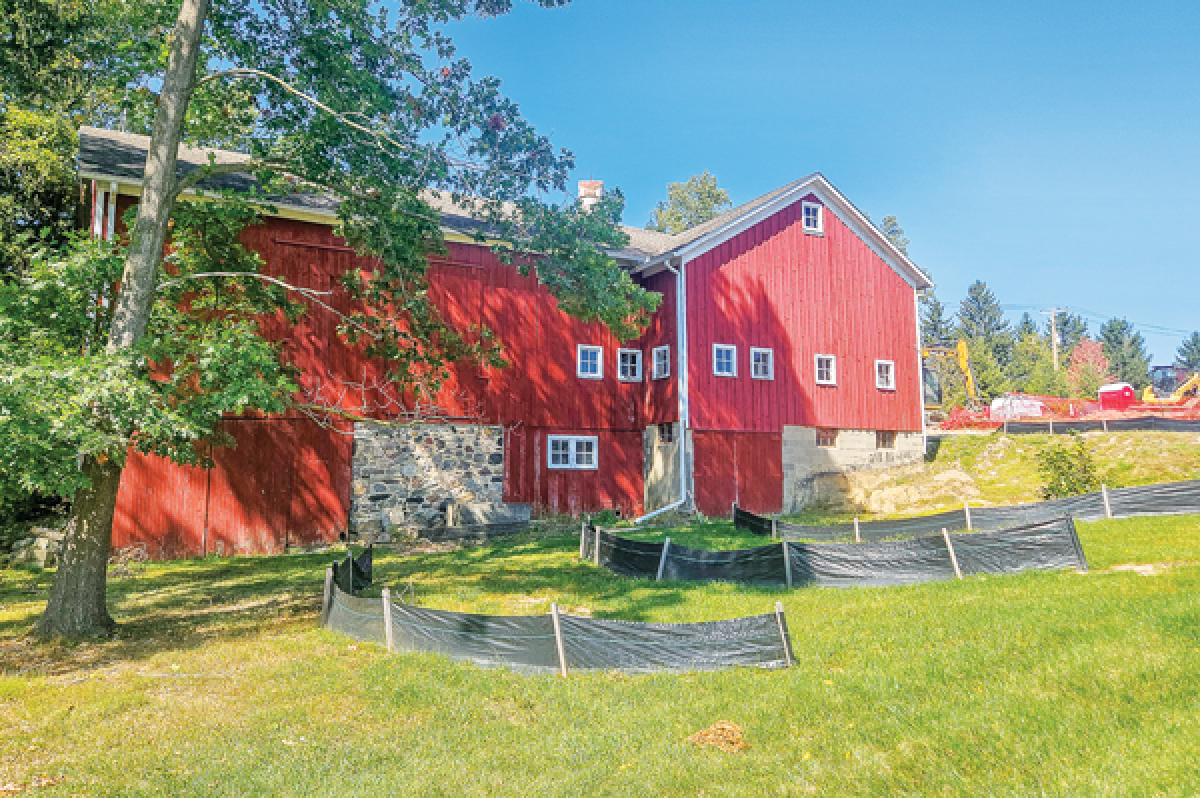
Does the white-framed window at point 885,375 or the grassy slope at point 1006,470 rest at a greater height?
the white-framed window at point 885,375

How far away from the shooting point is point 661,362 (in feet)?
69.6

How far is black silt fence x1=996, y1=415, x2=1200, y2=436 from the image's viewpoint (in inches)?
873

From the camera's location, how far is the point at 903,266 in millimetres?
24312

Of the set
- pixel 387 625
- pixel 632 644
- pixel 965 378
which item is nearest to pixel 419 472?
pixel 387 625

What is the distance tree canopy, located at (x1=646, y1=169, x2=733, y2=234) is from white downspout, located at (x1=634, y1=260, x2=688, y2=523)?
31.5 meters

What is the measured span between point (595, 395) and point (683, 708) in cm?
1448

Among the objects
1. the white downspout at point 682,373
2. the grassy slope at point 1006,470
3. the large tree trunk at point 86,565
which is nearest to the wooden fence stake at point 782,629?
the large tree trunk at point 86,565

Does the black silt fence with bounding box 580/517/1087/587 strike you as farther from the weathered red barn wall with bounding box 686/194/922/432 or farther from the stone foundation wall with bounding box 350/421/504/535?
the weathered red barn wall with bounding box 686/194/922/432

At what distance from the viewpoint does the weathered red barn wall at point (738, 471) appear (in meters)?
20.3

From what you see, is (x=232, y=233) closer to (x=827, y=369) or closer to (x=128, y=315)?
(x=128, y=315)

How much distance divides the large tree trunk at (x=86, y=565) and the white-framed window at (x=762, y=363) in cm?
1604

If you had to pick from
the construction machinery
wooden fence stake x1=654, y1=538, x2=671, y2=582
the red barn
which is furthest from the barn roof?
the construction machinery

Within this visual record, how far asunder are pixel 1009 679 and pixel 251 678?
7.46m

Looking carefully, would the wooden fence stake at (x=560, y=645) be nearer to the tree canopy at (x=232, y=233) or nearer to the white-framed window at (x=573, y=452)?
the tree canopy at (x=232, y=233)
